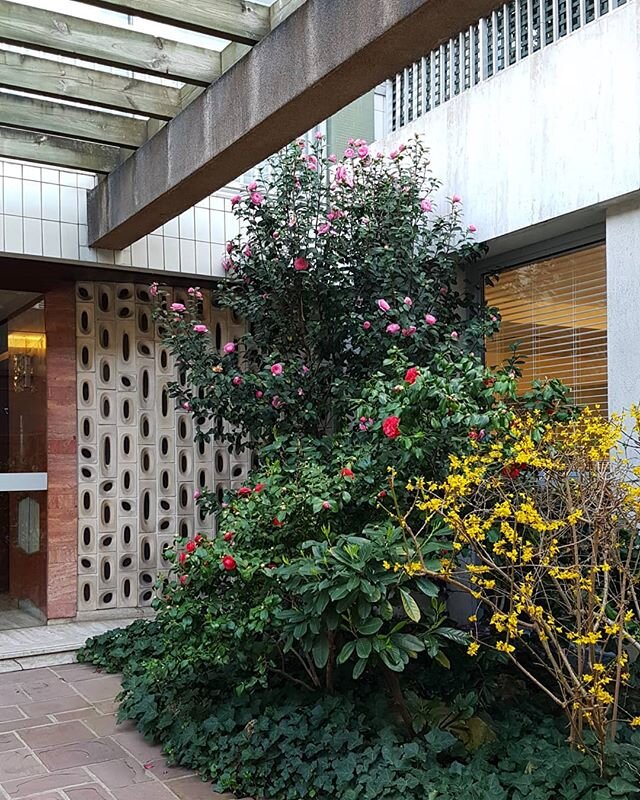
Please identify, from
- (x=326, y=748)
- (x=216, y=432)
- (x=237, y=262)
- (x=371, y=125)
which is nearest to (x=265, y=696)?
(x=326, y=748)

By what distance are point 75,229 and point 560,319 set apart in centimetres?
387

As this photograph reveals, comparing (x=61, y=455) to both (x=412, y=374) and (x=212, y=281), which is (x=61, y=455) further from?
(x=412, y=374)

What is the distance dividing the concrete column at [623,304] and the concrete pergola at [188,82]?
1.99 meters

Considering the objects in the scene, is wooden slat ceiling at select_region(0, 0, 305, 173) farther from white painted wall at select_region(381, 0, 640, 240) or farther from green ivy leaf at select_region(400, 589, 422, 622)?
green ivy leaf at select_region(400, 589, 422, 622)

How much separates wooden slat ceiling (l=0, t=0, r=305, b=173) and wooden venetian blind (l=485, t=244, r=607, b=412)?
2.81 metres

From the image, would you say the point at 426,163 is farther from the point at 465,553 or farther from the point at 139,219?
the point at 465,553

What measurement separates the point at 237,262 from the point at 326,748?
12.2 feet

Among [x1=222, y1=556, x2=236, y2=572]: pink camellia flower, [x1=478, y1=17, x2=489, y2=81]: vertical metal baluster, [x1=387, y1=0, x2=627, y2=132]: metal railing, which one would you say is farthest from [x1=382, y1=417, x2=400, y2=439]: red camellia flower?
[x1=478, y1=17, x2=489, y2=81]: vertical metal baluster

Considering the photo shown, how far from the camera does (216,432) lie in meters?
6.50

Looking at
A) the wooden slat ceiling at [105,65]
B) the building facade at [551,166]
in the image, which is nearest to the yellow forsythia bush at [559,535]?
the building facade at [551,166]

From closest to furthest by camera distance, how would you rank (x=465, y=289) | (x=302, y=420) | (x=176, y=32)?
(x=176, y=32) → (x=302, y=420) → (x=465, y=289)

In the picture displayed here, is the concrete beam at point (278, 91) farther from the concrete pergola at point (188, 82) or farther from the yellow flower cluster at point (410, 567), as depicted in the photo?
the yellow flower cluster at point (410, 567)

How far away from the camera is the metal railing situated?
567 cm

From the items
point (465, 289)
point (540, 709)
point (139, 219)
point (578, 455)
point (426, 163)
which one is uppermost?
point (426, 163)
